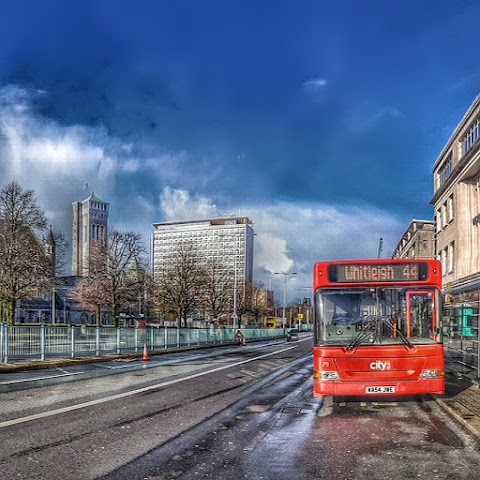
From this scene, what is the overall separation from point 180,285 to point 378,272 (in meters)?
47.3

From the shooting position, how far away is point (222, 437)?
7.94m

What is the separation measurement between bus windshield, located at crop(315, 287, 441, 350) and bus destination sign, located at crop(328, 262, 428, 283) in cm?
20

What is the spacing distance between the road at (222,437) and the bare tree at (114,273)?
108ft

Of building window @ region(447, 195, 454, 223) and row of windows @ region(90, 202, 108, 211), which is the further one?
row of windows @ region(90, 202, 108, 211)

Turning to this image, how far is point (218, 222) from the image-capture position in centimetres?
11231

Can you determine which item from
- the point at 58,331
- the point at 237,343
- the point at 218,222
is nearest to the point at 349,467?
the point at 58,331

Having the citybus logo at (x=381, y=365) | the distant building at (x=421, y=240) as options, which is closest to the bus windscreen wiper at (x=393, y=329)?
the citybus logo at (x=381, y=365)

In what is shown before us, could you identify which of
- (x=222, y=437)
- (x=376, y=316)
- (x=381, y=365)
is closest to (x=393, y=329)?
(x=376, y=316)

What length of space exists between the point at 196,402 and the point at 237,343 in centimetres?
3963

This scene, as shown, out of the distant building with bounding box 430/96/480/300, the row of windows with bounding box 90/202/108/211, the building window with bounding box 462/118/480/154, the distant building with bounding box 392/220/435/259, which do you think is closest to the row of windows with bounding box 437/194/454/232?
the distant building with bounding box 430/96/480/300

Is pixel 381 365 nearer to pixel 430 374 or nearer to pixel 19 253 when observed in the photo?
pixel 430 374

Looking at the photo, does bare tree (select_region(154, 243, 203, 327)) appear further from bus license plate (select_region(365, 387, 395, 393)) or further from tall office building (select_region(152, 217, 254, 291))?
bus license plate (select_region(365, 387, 395, 393))

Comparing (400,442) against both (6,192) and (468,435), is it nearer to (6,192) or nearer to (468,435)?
(468,435)

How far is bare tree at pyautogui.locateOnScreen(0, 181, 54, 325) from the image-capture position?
94.6 ft
